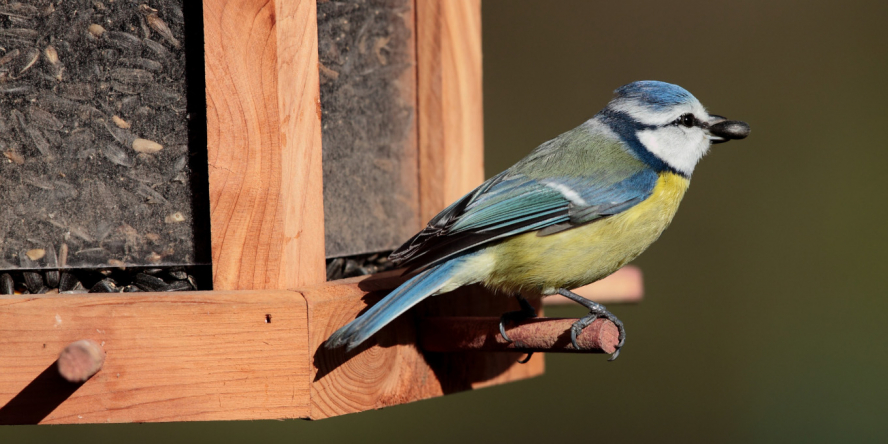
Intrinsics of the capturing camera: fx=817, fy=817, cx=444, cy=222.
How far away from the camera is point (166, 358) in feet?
6.23

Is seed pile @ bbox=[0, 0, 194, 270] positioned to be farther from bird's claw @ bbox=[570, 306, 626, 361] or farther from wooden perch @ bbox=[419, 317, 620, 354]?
bird's claw @ bbox=[570, 306, 626, 361]

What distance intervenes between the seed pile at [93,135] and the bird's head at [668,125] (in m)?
1.43

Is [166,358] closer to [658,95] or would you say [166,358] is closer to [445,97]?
[445,97]

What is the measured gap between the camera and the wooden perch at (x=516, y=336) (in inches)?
79.4

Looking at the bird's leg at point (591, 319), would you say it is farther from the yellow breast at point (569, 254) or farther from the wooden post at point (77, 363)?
the wooden post at point (77, 363)

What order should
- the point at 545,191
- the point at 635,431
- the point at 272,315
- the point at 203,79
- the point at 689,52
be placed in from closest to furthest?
the point at 272,315
the point at 203,79
the point at 545,191
the point at 635,431
the point at 689,52

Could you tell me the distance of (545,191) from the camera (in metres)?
2.41

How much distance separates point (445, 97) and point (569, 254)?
79 centimetres

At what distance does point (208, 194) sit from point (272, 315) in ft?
1.20

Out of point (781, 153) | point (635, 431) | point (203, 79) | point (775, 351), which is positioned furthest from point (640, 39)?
point (203, 79)

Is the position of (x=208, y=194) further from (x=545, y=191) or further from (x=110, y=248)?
(x=545, y=191)

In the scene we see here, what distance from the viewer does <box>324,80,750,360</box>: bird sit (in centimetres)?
221

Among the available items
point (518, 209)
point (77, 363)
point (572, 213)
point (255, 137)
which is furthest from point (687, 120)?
point (77, 363)

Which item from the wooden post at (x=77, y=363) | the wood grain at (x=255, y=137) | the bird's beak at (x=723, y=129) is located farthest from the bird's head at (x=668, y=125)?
the wooden post at (x=77, y=363)
